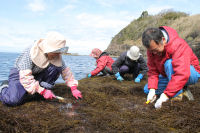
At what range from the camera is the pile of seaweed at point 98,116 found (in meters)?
1.82

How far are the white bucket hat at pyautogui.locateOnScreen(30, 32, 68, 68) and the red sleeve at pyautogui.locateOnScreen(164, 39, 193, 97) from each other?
154 cm

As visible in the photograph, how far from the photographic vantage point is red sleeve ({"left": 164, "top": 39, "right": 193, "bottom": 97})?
2.45 m

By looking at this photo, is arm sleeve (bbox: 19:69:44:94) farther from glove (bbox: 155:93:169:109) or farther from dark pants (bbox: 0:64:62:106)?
glove (bbox: 155:93:169:109)

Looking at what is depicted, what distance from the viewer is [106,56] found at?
6.31m

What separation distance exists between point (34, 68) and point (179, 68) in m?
2.07

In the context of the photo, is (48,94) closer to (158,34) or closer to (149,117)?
(149,117)

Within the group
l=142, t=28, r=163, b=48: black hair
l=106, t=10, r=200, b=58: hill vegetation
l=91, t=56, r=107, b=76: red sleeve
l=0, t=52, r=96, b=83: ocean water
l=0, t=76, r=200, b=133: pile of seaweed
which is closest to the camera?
l=0, t=76, r=200, b=133: pile of seaweed

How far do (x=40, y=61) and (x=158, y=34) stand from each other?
170 centimetres

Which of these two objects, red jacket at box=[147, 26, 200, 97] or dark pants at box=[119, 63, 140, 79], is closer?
red jacket at box=[147, 26, 200, 97]

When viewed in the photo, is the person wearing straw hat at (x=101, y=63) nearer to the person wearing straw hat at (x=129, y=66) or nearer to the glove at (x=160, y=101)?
the person wearing straw hat at (x=129, y=66)

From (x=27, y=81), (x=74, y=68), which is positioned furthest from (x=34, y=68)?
(x=74, y=68)

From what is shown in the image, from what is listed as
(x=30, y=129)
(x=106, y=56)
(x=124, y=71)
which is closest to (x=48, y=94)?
(x=30, y=129)

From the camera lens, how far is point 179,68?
2471 mm

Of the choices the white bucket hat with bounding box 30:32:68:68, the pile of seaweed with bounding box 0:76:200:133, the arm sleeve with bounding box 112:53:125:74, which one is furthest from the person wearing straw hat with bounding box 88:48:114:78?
the white bucket hat with bounding box 30:32:68:68
